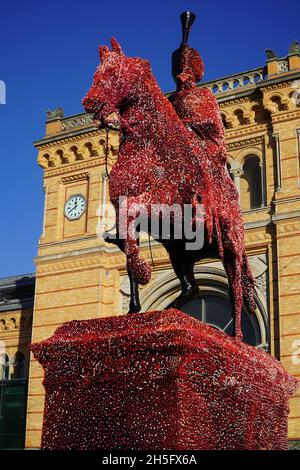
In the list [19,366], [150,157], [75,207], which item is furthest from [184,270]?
[19,366]

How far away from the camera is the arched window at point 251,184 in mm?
17481

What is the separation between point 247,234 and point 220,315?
84.4 inches

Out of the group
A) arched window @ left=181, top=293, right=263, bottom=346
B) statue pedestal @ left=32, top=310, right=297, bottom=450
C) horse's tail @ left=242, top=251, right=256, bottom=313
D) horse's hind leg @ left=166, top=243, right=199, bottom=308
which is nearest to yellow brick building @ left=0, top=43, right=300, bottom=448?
arched window @ left=181, top=293, right=263, bottom=346

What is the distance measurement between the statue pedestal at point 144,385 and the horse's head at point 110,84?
162 centimetres

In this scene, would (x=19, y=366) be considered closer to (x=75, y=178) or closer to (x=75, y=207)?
(x=75, y=207)

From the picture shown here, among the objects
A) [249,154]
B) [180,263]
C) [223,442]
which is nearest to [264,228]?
[249,154]

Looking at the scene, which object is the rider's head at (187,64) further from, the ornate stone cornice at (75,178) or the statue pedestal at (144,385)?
the ornate stone cornice at (75,178)

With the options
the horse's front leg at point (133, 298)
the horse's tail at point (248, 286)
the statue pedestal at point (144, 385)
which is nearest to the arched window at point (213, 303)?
the horse's tail at point (248, 286)

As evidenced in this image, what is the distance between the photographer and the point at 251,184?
17781 mm

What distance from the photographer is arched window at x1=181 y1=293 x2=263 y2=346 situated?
52.3 ft

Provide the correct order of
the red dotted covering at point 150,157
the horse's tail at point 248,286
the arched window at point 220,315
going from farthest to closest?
the arched window at point 220,315 < the horse's tail at point 248,286 < the red dotted covering at point 150,157

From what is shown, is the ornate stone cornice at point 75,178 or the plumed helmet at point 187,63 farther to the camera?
the ornate stone cornice at point 75,178

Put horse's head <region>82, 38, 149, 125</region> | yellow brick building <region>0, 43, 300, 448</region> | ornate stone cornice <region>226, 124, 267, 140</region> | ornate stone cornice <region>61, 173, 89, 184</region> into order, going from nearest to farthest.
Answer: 1. horse's head <region>82, 38, 149, 125</region>
2. yellow brick building <region>0, 43, 300, 448</region>
3. ornate stone cornice <region>226, 124, 267, 140</region>
4. ornate stone cornice <region>61, 173, 89, 184</region>

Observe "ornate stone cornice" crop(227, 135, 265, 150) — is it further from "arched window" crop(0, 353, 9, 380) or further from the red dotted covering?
the red dotted covering
